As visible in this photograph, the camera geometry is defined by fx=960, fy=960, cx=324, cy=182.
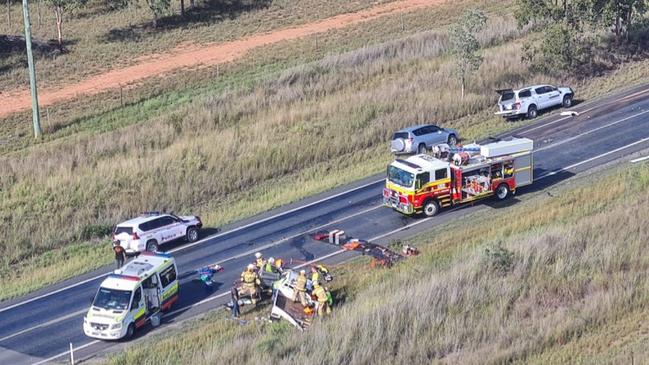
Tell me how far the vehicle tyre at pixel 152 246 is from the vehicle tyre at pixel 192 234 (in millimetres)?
1413

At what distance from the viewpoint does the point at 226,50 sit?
71.2 m

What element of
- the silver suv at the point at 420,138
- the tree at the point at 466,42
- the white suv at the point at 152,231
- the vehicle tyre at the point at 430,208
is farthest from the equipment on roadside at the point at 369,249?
the tree at the point at 466,42

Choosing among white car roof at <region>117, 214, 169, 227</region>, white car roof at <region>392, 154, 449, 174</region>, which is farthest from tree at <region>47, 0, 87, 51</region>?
white car roof at <region>392, 154, 449, 174</region>

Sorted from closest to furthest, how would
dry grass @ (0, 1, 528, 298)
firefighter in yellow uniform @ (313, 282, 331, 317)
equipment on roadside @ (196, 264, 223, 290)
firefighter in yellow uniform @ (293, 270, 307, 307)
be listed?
firefighter in yellow uniform @ (313, 282, 331, 317)
firefighter in yellow uniform @ (293, 270, 307, 307)
equipment on roadside @ (196, 264, 223, 290)
dry grass @ (0, 1, 528, 298)

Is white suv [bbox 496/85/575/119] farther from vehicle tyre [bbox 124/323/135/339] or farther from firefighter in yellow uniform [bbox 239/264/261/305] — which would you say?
vehicle tyre [bbox 124/323/135/339]

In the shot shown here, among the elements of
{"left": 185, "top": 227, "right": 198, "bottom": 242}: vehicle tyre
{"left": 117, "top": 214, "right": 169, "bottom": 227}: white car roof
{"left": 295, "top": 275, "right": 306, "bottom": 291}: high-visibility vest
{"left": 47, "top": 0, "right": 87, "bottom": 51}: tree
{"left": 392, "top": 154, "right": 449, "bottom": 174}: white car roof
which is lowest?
{"left": 185, "top": 227, "right": 198, "bottom": 242}: vehicle tyre

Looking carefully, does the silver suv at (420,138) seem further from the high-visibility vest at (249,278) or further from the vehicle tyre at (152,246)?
the high-visibility vest at (249,278)

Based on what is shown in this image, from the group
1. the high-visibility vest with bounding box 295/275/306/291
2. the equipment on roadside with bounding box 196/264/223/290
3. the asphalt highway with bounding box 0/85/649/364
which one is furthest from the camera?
the equipment on roadside with bounding box 196/264/223/290

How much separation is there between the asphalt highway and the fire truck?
0.68 meters

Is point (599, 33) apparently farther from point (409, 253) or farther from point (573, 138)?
point (409, 253)

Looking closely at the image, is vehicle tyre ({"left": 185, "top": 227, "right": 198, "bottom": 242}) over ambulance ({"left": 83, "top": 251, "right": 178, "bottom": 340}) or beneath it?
beneath

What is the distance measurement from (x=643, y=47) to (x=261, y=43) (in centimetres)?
Result: 2836

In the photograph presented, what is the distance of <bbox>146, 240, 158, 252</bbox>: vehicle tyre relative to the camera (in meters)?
37.4

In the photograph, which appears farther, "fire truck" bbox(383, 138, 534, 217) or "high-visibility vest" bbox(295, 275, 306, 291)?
"fire truck" bbox(383, 138, 534, 217)
